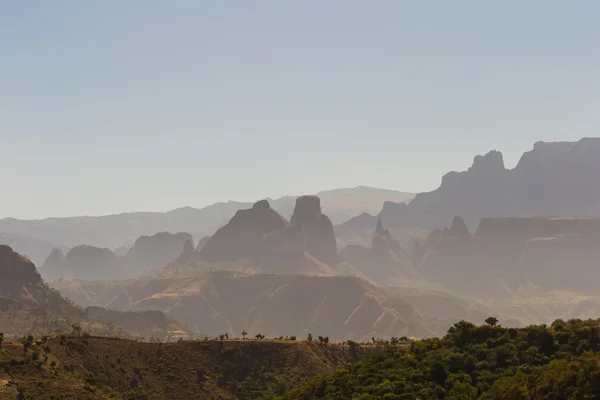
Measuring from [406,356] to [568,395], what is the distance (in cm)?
3647

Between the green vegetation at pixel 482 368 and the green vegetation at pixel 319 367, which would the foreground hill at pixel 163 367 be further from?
the green vegetation at pixel 482 368

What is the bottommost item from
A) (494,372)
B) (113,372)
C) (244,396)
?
(244,396)

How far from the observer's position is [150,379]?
11088 centimetres

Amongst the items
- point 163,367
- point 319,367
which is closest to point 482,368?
point 319,367

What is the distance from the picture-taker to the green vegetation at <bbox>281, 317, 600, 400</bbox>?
177 ft

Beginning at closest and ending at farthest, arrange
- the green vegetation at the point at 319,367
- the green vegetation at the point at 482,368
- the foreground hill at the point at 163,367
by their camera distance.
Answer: the green vegetation at the point at 482,368 < the green vegetation at the point at 319,367 < the foreground hill at the point at 163,367

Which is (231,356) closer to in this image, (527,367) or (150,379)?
(150,379)

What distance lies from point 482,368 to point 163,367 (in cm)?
7063

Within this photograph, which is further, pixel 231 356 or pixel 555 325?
pixel 231 356

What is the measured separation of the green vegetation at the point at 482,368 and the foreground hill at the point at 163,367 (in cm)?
3163

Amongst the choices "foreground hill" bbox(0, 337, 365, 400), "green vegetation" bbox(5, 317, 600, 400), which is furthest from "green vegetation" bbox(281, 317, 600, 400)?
"foreground hill" bbox(0, 337, 365, 400)

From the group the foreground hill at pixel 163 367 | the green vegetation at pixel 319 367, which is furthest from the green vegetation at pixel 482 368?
the foreground hill at pixel 163 367

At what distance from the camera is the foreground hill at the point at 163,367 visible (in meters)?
94.5

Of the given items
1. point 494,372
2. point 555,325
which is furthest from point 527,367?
point 555,325
